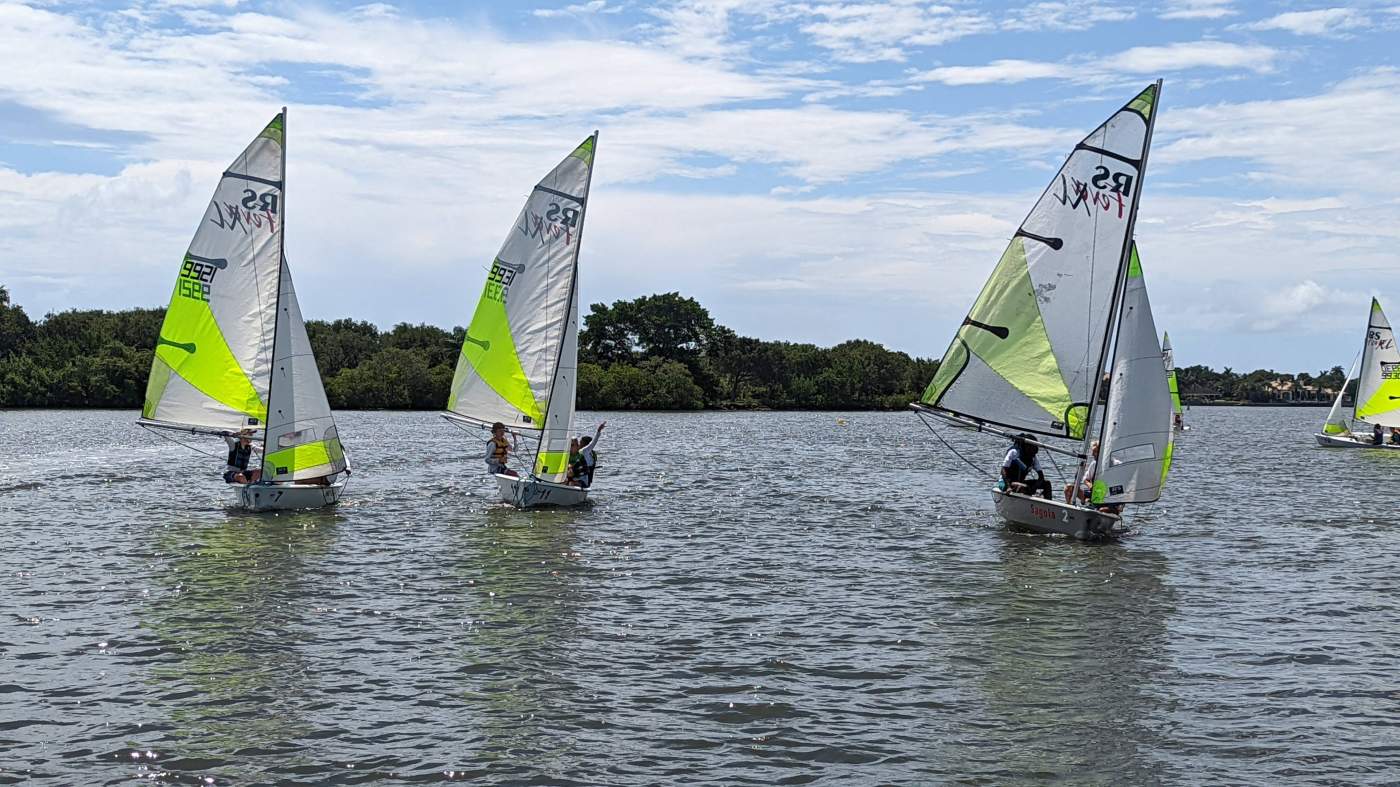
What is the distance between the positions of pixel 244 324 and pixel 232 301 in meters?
0.59

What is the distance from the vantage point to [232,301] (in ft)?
95.1

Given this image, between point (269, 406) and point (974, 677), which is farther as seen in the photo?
point (269, 406)

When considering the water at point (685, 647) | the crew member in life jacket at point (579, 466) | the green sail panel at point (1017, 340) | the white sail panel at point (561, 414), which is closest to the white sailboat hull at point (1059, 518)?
the water at point (685, 647)

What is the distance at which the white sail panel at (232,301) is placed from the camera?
94.6 ft

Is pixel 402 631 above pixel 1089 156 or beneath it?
beneath

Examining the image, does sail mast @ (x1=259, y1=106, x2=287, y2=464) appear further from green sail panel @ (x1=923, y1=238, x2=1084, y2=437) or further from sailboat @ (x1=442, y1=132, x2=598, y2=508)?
green sail panel @ (x1=923, y1=238, x2=1084, y2=437)

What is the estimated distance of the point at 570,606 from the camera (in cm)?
1881

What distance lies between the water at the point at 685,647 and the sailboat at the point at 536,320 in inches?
41.3

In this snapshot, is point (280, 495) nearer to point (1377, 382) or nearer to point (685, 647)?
point (685, 647)

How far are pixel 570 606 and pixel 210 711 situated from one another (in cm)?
668

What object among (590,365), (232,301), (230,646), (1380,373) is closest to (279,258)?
(232,301)

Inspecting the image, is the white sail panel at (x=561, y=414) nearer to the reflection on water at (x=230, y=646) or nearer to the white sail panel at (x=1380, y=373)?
the reflection on water at (x=230, y=646)

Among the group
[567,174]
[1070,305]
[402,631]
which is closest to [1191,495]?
[1070,305]

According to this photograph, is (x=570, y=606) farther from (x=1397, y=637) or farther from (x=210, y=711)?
(x=1397, y=637)
